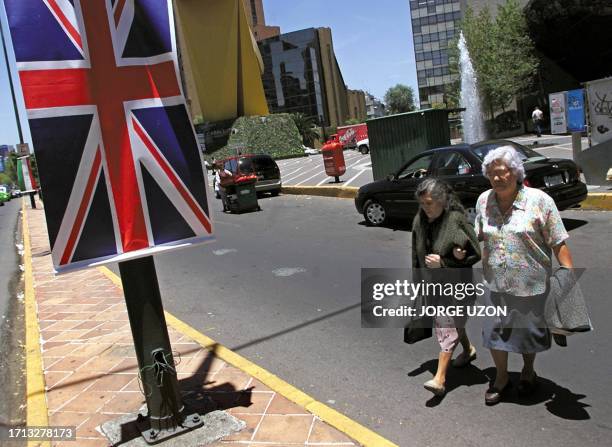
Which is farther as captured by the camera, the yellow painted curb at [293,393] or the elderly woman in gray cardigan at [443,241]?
the elderly woman in gray cardigan at [443,241]

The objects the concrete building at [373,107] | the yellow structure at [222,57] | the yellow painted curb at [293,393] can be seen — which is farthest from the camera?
the concrete building at [373,107]

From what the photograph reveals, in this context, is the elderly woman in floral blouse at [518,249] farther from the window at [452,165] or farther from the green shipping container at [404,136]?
the green shipping container at [404,136]

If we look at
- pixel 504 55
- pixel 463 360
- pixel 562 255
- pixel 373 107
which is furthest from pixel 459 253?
pixel 373 107

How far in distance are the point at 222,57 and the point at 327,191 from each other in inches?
1801

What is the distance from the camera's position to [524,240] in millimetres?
3373

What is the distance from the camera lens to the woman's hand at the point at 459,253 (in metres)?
3.78

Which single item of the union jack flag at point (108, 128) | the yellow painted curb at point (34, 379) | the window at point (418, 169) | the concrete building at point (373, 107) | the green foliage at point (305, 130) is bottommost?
the yellow painted curb at point (34, 379)

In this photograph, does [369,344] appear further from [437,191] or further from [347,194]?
[347,194]

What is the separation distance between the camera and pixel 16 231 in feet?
72.1

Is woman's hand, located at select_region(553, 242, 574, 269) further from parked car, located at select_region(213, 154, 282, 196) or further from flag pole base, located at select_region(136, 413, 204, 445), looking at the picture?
parked car, located at select_region(213, 154, 282, 196)

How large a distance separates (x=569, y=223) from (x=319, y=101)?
274 feet

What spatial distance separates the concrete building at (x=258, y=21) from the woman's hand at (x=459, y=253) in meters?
116

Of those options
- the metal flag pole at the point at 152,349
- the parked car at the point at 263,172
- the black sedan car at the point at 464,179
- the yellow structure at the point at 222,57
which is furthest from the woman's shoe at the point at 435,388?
the yellow structure at the point at 222,57

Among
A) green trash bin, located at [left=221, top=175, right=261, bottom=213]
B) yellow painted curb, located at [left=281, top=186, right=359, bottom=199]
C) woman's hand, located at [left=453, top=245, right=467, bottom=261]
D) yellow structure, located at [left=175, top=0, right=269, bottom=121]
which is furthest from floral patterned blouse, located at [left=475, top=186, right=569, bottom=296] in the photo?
yellow structure, located at [left=175, top=0, right=269, bottom=121]
